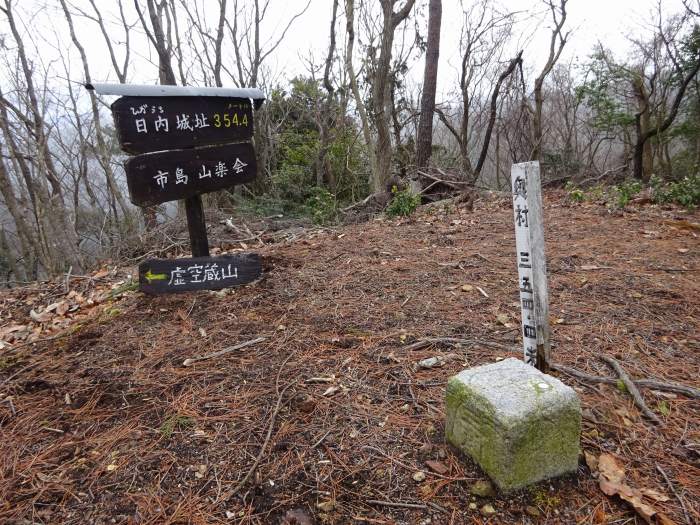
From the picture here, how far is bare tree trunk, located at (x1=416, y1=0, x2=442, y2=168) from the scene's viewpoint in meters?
9.16

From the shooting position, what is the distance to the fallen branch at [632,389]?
1.89 meters

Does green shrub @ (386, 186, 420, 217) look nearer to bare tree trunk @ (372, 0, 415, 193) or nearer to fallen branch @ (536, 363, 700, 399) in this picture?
bare tree trunk @ (372, 0, 415, 193)

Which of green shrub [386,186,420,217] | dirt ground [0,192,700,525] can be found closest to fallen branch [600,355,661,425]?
dirt ground [0,192,700,525]

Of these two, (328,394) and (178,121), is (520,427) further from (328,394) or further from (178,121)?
(178,121)

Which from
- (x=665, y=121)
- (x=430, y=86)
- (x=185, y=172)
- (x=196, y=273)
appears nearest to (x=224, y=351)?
(x=196, y=273)

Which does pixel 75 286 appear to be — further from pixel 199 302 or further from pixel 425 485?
pixel 425 485

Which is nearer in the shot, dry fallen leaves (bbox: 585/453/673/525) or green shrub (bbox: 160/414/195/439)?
dry fallen leaves (bbox: 585/453/673/525)

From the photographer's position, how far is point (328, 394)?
2.20 meters

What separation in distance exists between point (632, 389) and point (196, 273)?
3342mm

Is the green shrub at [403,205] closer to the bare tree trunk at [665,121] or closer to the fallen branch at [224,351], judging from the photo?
the fallen branch at [224,351]

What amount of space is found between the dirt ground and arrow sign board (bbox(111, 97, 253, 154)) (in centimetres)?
139

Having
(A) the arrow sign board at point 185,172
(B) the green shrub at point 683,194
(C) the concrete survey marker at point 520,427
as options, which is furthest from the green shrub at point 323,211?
(C) the concrete survey marker at point 520,427

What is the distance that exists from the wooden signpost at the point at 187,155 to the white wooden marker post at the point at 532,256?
261 cm

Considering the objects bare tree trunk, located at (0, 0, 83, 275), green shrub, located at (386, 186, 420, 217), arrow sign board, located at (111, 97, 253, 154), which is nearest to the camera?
→ arrow sign board, located at (111, 97, 253, 154)
